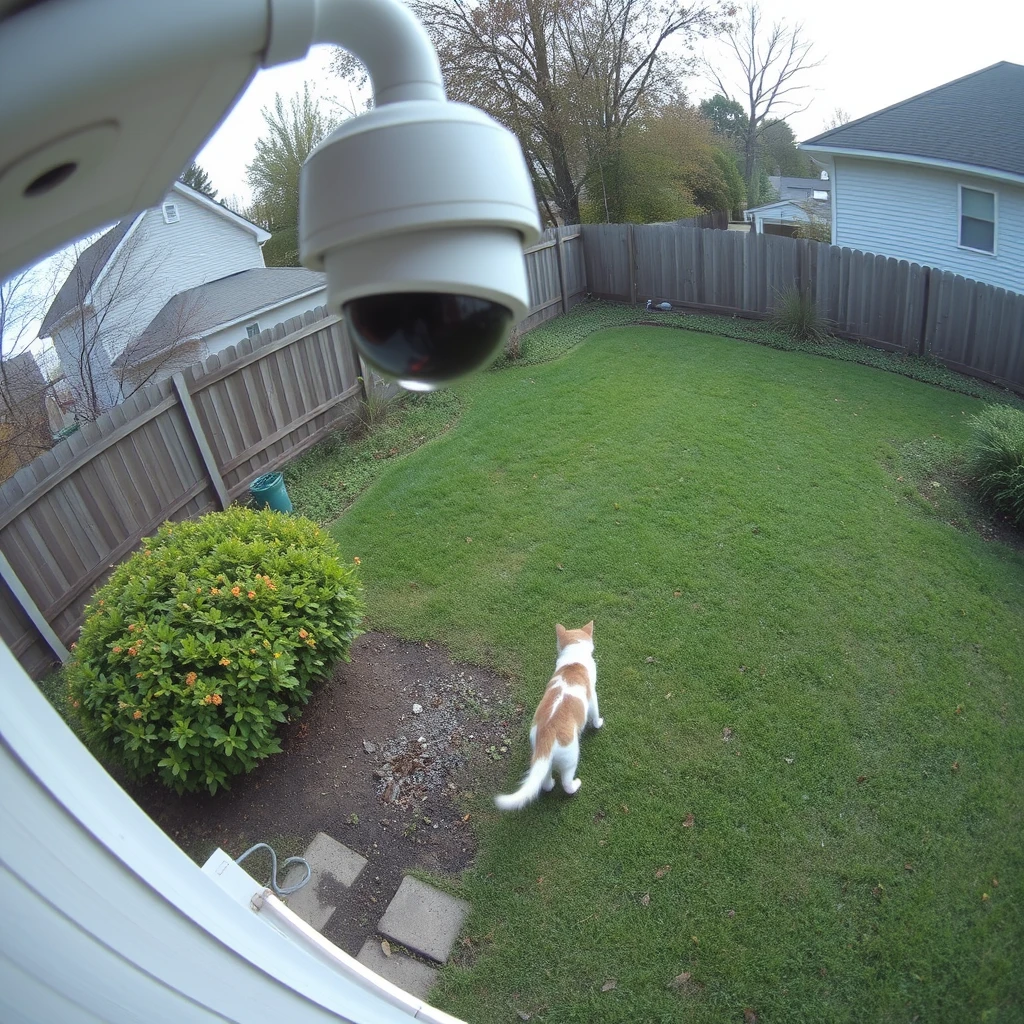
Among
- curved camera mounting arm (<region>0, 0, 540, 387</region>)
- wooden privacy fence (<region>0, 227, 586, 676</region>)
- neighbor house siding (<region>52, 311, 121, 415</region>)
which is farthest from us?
neighbor house siding (<region>52, 311, 121, 415</region>)

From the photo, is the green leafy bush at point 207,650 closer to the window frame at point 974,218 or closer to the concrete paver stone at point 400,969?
the concrete paver stone at point 400,969

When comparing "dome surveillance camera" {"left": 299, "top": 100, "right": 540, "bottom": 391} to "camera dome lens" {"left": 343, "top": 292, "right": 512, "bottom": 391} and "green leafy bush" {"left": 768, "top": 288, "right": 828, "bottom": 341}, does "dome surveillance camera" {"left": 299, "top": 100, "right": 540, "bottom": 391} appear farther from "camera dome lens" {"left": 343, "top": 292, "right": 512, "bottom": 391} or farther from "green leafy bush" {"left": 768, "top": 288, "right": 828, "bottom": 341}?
"green leafy bush" {"left": 768, "top": 288, "right": 828, "bottom": 341}

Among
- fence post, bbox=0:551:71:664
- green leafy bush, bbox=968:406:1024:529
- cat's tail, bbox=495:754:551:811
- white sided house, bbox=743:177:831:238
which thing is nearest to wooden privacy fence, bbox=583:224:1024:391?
green leafy bush, bbox=968:406:1024:529

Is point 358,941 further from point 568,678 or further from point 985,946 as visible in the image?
point 985,946

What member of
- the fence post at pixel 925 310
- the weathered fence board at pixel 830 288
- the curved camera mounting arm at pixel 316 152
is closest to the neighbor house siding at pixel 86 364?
the weathered fence board at pixel 830 288

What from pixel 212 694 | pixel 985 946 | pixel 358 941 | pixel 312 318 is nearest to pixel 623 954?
pixel 358 941

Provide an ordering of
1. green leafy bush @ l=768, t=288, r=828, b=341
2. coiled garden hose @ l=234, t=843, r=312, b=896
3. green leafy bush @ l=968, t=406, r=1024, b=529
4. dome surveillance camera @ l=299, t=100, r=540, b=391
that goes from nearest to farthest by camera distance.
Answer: dome surveillance camera @ l=299, t=100, r=540, b=391, coiled garden hose @ l=234, t=843, r=312, b=896, green leafy bush @ l=968, t=406, r=1024, b=529, green leafy bush @ l=768, t=288, r=828, b=341

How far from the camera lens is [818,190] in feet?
120

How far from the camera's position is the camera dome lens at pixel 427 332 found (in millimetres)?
907

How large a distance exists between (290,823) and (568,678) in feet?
6.61

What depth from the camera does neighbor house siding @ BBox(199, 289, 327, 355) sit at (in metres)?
18.5

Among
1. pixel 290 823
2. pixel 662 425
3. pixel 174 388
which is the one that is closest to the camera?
pixel 290 823

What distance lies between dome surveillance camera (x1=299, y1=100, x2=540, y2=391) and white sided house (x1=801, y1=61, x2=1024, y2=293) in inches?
573

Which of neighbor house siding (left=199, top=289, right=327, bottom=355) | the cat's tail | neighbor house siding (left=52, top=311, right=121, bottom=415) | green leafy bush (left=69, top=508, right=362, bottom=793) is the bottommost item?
neighbor house siding (left=199, top=289, right=327, bottom=355)
